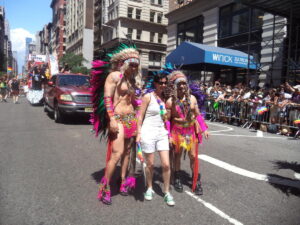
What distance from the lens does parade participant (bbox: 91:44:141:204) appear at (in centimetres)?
360

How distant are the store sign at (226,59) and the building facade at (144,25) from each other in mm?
27746

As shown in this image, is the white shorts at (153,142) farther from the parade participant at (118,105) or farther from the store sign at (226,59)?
the store sign at (226,59)

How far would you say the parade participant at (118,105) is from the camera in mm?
3596

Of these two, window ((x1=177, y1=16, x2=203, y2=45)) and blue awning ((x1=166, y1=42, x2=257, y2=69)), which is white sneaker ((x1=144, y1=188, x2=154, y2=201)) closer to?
blue awning ((x1=166, y1=42, x2=257, y2=69))

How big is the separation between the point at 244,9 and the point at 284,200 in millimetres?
18038

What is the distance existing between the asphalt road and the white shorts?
712mm

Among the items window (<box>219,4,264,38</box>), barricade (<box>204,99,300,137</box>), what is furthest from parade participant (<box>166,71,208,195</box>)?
window (<box>219,4,264,38</box>)

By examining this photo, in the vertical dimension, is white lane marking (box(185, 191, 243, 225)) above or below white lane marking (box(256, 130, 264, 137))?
below

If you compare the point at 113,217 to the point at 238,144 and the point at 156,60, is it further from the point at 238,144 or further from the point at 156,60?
the point at 156,60

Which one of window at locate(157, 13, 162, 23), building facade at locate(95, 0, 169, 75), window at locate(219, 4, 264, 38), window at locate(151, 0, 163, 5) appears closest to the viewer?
window at locate(219, 4, 264, 38)

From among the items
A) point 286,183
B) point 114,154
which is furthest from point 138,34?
point 114,154

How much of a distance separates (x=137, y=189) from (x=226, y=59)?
13529mm

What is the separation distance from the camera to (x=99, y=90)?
4008mm

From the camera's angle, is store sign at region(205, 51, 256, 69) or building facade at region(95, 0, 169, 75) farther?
building facade at region(95, 0, 169, 75)
